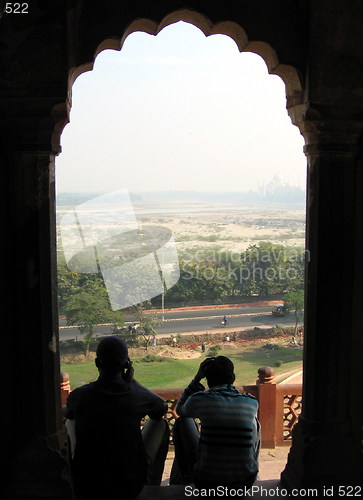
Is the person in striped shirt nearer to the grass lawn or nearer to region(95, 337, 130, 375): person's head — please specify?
region(95, 337, 130, 375): person's head

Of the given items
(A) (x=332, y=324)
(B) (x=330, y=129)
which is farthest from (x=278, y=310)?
(B) (x=330, y=129)

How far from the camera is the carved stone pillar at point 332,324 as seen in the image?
3.30 meters

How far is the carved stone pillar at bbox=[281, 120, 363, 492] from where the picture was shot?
3.30m

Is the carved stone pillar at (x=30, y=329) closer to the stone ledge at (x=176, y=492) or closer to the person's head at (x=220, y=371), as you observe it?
the stone ledge at (x=176, y=492)

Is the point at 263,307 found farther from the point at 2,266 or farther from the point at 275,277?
the point at 2,266

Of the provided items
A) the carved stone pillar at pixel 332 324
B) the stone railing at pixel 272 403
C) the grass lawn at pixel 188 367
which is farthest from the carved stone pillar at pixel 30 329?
the grass lawn at pixel 188 367

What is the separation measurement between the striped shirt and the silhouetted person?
1.31 ft

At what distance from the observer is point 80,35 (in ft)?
10.1

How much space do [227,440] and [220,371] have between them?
39cm

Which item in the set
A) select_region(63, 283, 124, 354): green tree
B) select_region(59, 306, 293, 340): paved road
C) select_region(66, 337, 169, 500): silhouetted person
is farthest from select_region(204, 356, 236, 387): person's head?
select_region(59, 306, 293, 340): paved road

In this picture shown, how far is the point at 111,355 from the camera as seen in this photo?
302cm

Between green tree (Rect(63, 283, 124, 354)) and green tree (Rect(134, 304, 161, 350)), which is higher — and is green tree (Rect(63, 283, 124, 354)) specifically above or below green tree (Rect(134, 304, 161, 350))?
above

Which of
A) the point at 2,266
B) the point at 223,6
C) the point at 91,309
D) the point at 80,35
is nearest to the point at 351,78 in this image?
the point at 223,6

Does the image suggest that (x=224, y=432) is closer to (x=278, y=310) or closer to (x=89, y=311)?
(x=89, y=311)
